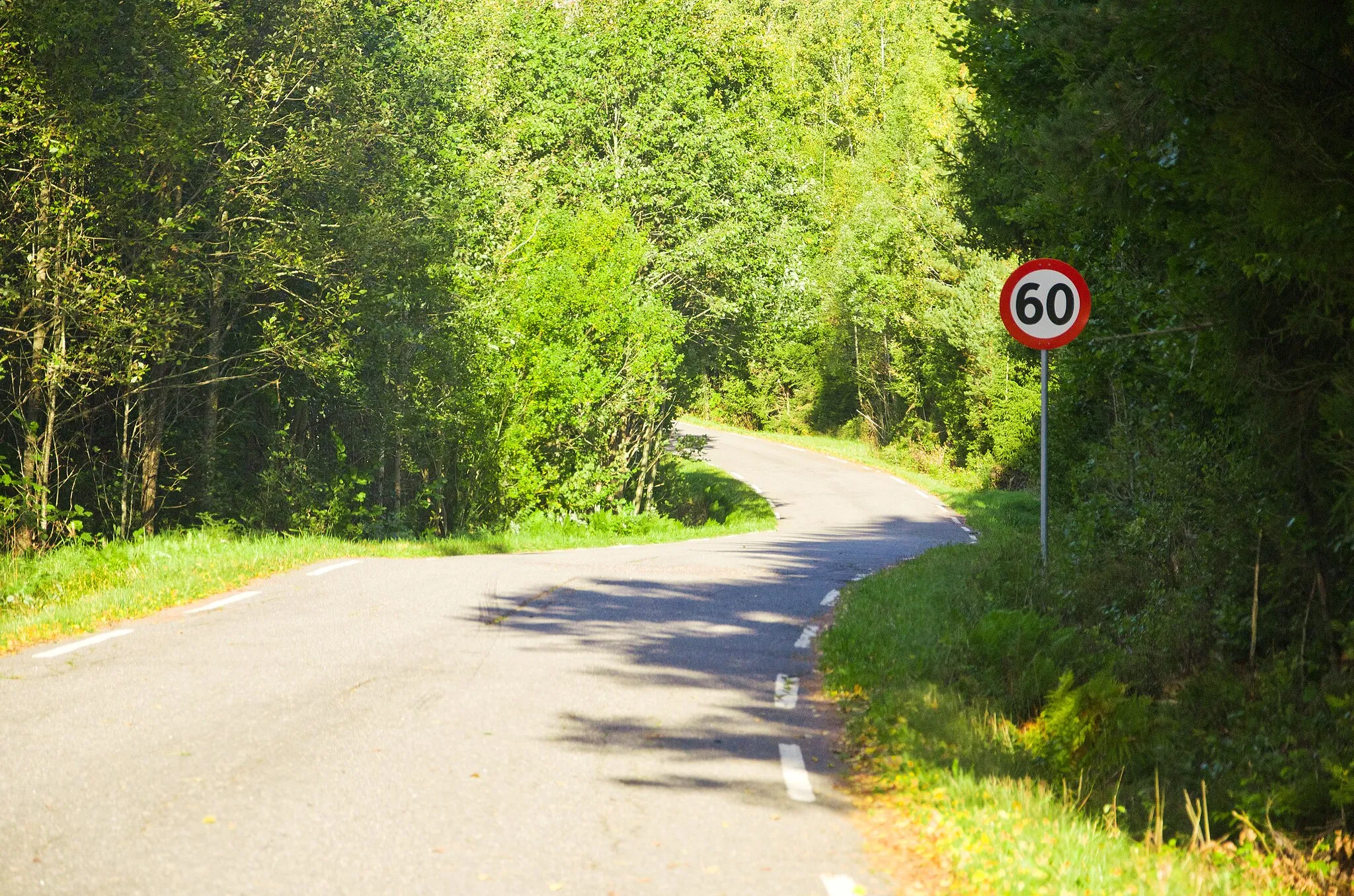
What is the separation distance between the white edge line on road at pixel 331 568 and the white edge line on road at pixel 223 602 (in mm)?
1501

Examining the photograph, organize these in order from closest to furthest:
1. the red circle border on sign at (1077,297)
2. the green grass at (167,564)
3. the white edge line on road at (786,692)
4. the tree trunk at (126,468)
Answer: the white edge line on road at (786,692) < the green grass at (167,564) < the red circle border on sign at (1077,297) < the tree trunk at (126,468)

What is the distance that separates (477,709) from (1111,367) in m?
6.84

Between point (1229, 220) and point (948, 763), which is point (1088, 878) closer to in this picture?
point (948, 763)

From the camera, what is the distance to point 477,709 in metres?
7.70

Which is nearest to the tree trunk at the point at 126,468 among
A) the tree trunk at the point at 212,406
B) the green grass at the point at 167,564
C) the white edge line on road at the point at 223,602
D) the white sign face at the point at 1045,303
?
the green grass at the point at 167,564

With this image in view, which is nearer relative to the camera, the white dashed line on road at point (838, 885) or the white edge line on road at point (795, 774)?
the white dashed line on road at point (838, 885)

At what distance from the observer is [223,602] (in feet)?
38.4

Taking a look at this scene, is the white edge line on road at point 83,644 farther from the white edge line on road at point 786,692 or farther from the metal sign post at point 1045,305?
the metal sign post at point 1045,305

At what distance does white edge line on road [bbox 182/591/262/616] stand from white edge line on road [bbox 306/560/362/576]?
4.93 feet

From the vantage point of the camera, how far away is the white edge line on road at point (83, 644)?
9.06m

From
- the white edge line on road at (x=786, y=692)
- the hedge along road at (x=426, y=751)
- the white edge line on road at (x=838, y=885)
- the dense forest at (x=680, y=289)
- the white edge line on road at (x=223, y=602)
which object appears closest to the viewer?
the white edge line on road at (x=838, y=885)

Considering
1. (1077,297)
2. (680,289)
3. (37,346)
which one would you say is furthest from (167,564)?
(680,289)

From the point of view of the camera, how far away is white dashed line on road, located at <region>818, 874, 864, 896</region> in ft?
16.0

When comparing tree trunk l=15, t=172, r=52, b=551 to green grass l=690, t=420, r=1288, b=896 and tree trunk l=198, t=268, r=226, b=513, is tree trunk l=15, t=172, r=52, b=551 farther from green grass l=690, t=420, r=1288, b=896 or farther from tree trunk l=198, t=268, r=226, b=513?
green grass l=690, t=420, r=1288, b=896
